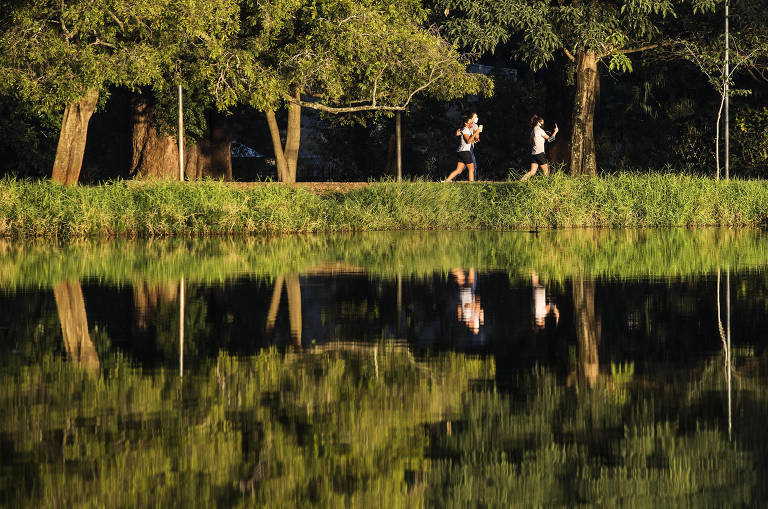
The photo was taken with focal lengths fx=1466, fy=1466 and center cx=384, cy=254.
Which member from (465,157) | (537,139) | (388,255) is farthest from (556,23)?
(388,255)

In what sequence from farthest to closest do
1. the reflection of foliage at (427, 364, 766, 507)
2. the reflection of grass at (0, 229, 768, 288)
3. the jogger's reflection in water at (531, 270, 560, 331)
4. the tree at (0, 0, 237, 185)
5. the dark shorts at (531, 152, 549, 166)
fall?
the dark shorts at (531, 152, 549, 166), the tree at (0, 0, 237, 185), the reflection of grass at (0, 229, 768, 288), the jogger's reflection in water at (531, 270, 560, 331), the reflection of foliage at (427, 364, 766, 507)

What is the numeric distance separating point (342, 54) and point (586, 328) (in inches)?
826

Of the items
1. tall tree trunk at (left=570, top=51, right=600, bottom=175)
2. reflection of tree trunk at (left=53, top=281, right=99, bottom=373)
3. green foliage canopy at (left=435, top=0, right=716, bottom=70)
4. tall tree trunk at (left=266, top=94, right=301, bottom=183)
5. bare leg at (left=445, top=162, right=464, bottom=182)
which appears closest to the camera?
reflection of tree trunk at (left=53, top=281, right=99, bottom=373)

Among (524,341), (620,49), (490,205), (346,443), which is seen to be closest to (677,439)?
(346,443)

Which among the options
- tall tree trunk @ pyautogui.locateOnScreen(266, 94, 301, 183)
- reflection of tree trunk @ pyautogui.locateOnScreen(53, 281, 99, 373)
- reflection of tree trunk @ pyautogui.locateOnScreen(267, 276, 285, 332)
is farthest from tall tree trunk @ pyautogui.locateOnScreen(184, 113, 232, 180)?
reflection of tree trunk @ pyautogui.locateOnScreen(53, 281, 99, 373)

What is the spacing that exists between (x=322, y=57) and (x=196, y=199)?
16.4 feet

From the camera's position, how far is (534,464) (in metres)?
6.36

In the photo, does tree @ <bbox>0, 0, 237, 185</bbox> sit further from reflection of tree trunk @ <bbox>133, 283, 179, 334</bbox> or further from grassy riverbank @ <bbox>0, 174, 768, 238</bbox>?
reflection of tree trunk @ <bbox>133, 283, 179, 334</bbox>

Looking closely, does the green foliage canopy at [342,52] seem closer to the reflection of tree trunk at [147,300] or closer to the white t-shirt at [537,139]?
the white t-shirt at [537,139]

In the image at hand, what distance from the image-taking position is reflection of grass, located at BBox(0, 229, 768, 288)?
1767cm

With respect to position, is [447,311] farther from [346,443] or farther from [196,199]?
[196,199]

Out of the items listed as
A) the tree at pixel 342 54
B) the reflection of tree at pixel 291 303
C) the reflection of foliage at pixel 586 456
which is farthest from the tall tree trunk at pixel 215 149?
the reflection of foliage at pixel 586 456

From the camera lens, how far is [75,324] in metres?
12.0

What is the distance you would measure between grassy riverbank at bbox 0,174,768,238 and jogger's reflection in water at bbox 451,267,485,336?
474 inches
